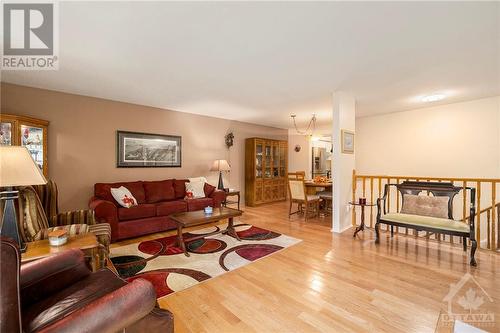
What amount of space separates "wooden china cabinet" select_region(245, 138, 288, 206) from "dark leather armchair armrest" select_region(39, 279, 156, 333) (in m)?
5.07

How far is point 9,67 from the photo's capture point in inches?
108

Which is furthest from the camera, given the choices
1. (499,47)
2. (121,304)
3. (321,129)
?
(321,129)

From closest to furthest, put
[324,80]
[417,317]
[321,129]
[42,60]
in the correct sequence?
[417,317]
[42,60]
[324,80]
[321,129]

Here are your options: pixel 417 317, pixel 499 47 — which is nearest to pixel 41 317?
pixel 417 317

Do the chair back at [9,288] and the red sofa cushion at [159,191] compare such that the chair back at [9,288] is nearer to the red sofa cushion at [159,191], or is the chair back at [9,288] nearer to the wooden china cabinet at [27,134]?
the wooden china cabinet at [27,134]

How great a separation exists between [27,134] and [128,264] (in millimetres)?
2392

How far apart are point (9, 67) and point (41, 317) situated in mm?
3249

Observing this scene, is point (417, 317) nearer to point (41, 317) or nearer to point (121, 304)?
point (121, 304)

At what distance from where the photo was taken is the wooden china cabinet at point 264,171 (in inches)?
241

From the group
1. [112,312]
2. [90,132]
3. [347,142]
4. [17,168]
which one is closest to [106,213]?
[90,132]

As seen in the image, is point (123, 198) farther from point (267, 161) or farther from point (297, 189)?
point (267, 161)

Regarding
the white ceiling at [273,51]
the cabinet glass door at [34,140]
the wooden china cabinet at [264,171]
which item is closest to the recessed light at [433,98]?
the white ceiling at [273,51]

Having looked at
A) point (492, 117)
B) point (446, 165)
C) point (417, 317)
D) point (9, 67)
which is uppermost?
point (9, 67)

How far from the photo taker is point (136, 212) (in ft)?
11.7
